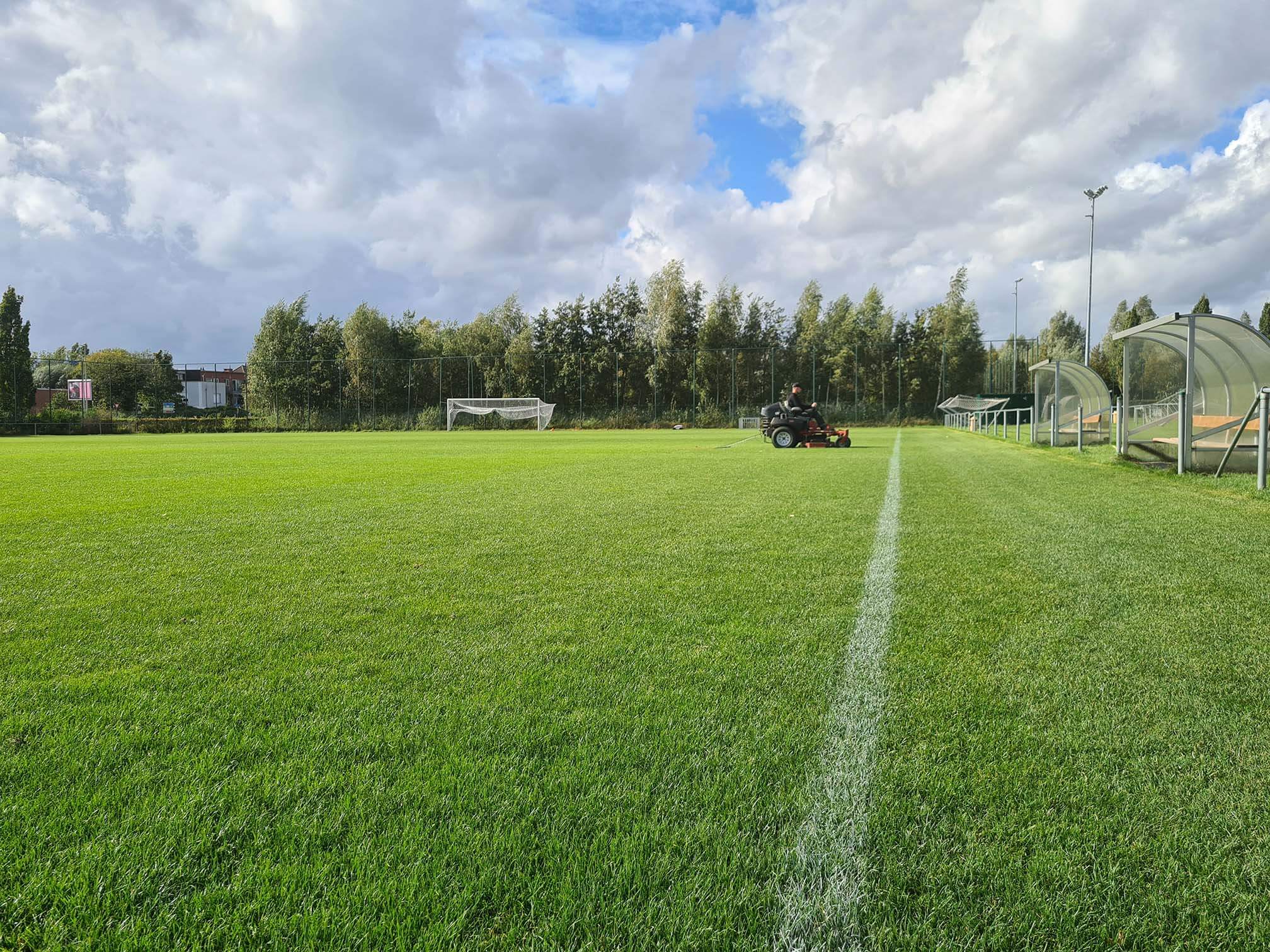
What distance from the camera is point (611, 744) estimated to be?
7.62 feet

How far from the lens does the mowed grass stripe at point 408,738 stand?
162cm

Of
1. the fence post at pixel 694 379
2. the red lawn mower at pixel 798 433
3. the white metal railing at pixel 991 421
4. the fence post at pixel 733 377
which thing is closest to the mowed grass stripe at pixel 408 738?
the red lawn mower at pixel 798 433

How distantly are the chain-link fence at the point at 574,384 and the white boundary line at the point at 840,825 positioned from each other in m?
48.4

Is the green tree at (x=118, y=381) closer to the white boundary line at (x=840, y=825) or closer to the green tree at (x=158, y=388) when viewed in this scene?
the green tree at (x=158, y=388)

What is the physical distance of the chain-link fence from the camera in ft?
173

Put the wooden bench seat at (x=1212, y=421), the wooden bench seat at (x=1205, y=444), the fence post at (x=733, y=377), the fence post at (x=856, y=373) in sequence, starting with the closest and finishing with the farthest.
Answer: the wooden bench seat at (x=1205, y=444), the wooden bench seat at (x=1212, y=421), the fence post at (x=856, y=373), the fence post at (x=733, y=377)

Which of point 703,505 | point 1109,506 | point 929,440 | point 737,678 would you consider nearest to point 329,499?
point 703,505

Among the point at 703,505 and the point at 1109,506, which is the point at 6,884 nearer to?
the point at 703,505

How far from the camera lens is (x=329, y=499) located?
349 inches

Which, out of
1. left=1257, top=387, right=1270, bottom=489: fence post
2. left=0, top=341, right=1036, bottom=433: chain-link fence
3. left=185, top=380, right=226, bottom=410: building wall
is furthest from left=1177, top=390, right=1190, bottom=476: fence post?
left=185, top=380, right=226, bottom=410: building wall

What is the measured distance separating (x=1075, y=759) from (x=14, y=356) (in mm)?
62828

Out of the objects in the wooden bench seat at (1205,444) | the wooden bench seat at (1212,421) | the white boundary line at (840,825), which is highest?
the wooden bench seat at (1212,421)

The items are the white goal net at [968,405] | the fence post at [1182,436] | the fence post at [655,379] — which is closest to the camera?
the fence post at [1182,436]

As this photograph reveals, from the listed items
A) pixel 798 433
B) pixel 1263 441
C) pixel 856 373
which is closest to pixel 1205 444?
pixel 1263 441
